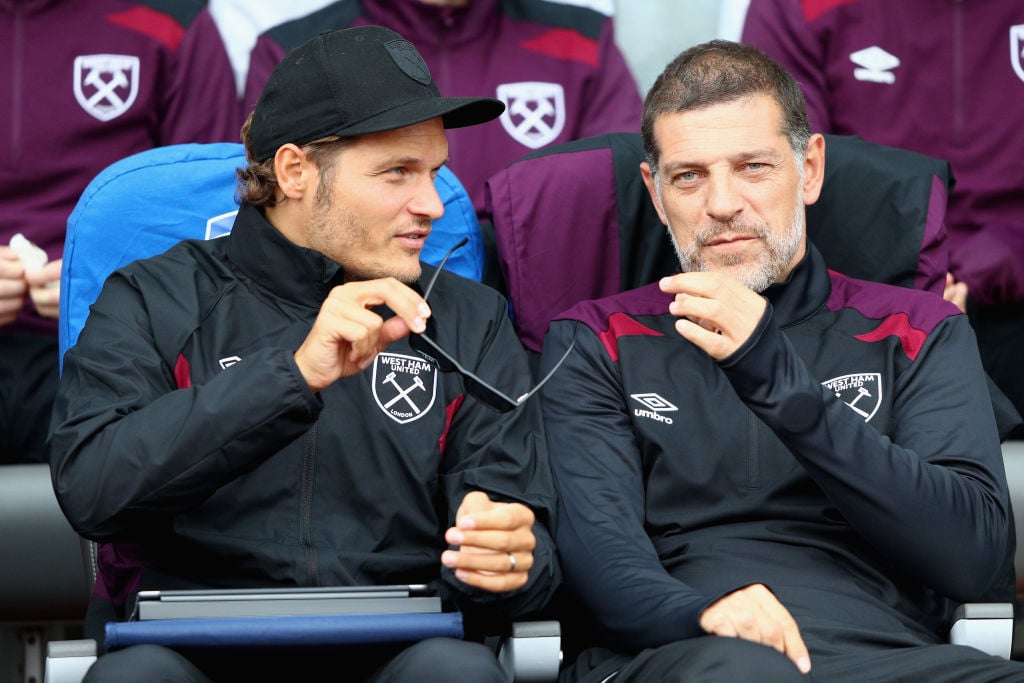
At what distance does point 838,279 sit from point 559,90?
Answer: 1.21 meters

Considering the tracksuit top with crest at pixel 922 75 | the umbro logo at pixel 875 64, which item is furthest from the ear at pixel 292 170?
the umbro logo at pixel 875 64

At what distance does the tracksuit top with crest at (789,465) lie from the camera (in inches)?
91.5

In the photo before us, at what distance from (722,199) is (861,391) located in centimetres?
39

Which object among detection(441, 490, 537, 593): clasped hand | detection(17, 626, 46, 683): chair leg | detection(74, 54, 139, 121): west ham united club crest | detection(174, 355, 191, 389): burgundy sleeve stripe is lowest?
detection(17, 626, 46, 683): chair leg

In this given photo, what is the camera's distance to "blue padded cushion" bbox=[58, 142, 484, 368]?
2857 millimetres

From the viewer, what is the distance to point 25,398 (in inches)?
129

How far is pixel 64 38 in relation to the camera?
A: 3.69 metres

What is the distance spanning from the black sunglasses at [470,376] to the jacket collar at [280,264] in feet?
0.60

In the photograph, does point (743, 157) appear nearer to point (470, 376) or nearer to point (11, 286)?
point (470, 376)

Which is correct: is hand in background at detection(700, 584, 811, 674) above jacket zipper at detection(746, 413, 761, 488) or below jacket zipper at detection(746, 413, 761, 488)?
below

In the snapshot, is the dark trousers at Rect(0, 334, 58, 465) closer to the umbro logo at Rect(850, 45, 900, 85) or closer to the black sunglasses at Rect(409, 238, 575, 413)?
the black sunglasses at Rect(409, 238, 575, 413)

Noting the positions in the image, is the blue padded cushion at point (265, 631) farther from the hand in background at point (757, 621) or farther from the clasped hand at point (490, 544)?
the hand in background at point (757, 621)

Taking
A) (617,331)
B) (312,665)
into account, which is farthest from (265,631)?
(617,331)

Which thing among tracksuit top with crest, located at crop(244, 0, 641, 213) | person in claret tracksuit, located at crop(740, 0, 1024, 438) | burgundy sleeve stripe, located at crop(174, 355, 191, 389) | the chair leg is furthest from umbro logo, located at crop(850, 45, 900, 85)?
the chair leg
